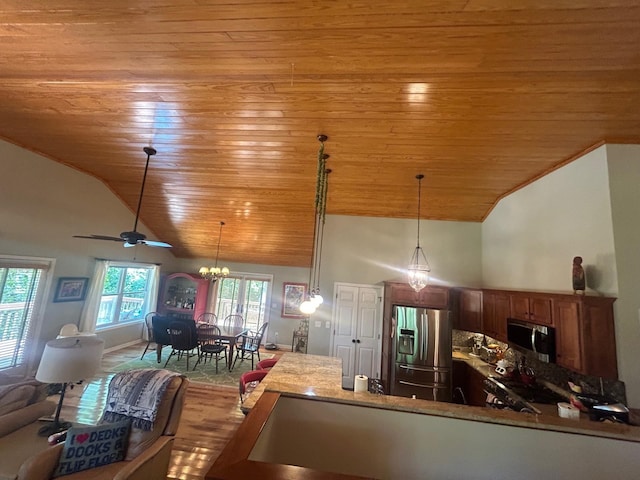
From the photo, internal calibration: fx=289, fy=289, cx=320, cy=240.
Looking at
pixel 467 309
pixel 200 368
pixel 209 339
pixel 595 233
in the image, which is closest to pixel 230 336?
pixel 209 339

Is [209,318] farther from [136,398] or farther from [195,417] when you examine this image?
[136,398]

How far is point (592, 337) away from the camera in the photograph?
8.62 ft

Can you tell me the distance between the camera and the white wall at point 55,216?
13.1 ft

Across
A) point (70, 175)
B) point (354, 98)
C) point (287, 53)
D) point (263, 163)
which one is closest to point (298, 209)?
point (263, 163)

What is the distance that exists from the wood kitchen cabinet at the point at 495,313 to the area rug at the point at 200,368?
4244 mm

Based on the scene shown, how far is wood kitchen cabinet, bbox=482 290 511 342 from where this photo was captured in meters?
3.79

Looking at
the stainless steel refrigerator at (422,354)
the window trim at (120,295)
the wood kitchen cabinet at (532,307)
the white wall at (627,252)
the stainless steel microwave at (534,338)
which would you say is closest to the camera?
the white wall at (627,252)

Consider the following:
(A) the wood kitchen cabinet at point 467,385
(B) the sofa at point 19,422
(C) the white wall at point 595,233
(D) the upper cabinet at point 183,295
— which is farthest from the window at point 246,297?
(C) the white wall at point 595,233

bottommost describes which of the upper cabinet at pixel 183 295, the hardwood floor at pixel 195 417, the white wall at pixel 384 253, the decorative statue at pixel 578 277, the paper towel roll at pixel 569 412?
the hardwood floor at pixel 195 417

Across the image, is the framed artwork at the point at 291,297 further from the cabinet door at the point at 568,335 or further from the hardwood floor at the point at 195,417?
the cabinet door at the point at 568,335

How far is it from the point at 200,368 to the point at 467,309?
5282 mm

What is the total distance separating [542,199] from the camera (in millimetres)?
3689

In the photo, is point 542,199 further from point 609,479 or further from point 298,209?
point 298,209

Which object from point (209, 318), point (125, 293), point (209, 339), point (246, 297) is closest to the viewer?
point (209, 339)
